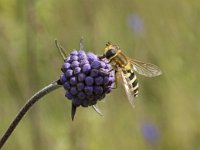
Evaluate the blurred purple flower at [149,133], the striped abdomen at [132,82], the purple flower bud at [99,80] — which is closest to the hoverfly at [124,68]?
the striped abdomen at [132,82]

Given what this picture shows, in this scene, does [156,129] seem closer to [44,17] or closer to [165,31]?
[165,31]

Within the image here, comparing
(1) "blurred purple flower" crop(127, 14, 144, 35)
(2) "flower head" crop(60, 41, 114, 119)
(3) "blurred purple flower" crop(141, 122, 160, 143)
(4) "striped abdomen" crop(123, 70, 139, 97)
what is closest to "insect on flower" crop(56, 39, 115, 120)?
(2) "flower head" crop(60, 41, 114, 119)

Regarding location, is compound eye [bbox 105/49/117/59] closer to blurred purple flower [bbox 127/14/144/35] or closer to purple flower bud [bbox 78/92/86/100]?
purple flower bud [bbox 78/92/86/100]

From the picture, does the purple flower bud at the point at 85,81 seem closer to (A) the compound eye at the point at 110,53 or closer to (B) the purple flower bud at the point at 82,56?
(B) the purple flower bud at the point at 82,56

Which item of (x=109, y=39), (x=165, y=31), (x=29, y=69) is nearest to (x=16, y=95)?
(x=29, y=69)

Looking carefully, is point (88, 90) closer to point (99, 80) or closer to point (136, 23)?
point (99, 80)

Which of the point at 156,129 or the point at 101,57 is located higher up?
the point at 101,57

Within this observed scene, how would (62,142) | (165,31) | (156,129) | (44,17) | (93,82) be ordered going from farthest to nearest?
(165,31), (156,129), (62,142), (44,17), (93,82)
